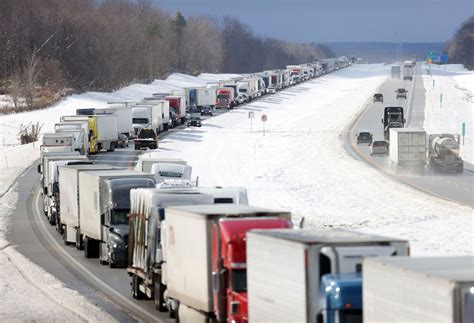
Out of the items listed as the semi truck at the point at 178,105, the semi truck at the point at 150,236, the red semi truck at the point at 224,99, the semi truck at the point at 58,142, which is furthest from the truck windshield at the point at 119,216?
the red semi truck at the point at 224,99

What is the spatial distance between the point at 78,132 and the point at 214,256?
48.9m

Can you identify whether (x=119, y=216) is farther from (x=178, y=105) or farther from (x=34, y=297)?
(x=178, y=105)

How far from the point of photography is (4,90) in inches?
5167

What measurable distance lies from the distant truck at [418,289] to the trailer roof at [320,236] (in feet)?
5.68

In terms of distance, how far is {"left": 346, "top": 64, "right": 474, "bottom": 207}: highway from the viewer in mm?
51938

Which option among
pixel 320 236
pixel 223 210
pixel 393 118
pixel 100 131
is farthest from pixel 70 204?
pixel 393 118

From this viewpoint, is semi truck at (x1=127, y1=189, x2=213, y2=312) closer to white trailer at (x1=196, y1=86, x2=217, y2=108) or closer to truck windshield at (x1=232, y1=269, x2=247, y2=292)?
truck windshield at (x1=232, y1=269, x2=247, y2=292)

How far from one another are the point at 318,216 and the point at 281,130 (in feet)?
175

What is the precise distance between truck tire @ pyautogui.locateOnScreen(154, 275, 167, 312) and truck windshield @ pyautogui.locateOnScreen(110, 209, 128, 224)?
630cm

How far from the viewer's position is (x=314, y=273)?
1497 cm

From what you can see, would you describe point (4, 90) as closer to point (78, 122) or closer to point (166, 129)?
point (166, 129)

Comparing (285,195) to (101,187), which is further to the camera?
(285,195)

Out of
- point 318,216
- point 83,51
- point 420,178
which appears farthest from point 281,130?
point 83,51

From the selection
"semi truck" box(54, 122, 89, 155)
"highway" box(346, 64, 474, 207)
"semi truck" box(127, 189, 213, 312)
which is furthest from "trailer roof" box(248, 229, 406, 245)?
"semi truck" box(54, 122, 89, 155)
